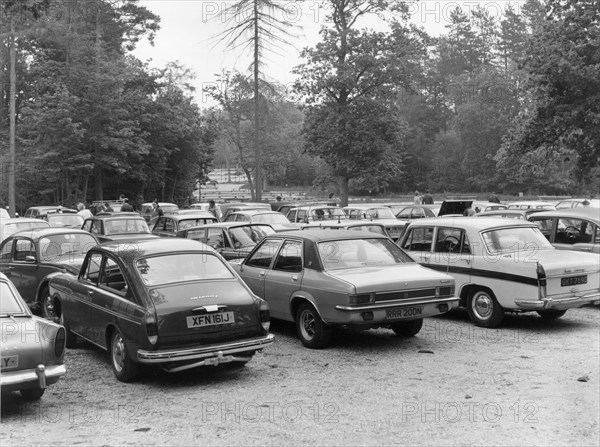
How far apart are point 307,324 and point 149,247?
2491 mm

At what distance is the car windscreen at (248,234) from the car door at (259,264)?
2.80m

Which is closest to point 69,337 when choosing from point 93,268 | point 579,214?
point 93,268

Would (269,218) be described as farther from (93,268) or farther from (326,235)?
(93,268)

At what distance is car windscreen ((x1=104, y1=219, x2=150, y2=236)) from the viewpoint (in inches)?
669

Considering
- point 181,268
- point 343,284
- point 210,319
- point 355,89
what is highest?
point 355,89

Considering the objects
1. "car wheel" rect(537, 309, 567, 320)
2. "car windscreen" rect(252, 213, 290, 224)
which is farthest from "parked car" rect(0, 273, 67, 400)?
"car windscreen" rect(252, 213, 290, 224)

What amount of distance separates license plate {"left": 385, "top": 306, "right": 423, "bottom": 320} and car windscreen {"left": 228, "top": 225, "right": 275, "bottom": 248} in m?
5.20

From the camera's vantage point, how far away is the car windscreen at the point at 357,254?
9.07m

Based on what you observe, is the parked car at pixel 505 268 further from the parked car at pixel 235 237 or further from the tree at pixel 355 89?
the tree at pixel 355 89

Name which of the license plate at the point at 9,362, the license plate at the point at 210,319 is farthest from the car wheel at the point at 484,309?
the license plate at the point at 9,362

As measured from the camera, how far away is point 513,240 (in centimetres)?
1054

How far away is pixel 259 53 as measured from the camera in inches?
1144

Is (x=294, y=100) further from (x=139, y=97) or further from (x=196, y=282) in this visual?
(x=196, y=282)

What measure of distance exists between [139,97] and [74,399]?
122 ft
